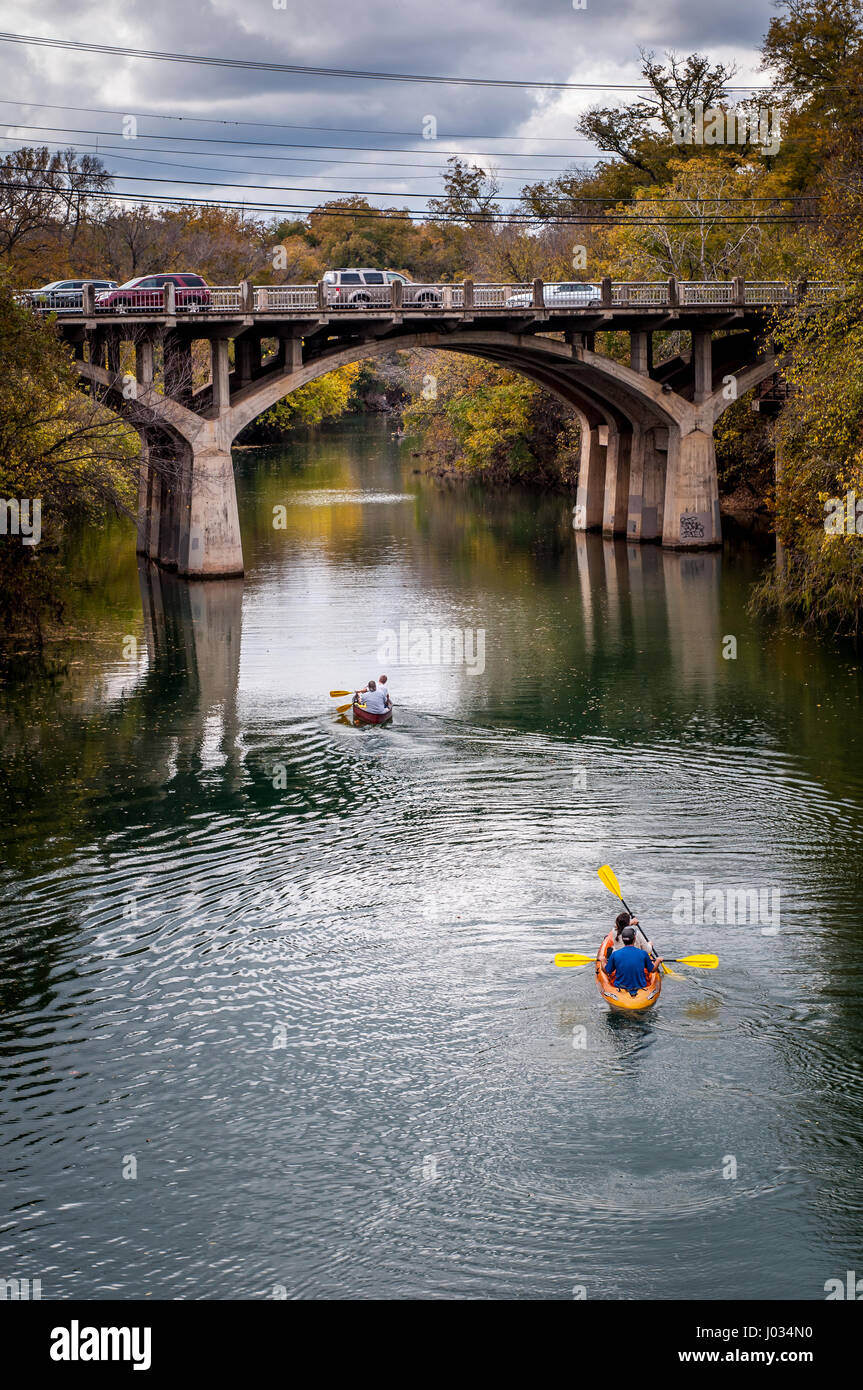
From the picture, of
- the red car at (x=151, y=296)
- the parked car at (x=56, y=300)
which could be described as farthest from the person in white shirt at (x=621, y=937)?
the red car at (x=151, y=296)

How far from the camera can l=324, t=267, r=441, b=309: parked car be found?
47.3 meters

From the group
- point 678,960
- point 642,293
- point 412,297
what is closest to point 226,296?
point 412,297

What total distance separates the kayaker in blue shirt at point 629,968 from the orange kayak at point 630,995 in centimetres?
5

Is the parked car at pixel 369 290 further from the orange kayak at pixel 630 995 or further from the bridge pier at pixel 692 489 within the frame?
the orange kayak at pixel 630 995

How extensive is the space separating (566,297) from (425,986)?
38.2 metres

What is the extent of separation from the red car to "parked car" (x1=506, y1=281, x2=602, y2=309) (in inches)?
425

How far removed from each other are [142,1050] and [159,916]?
144 inches

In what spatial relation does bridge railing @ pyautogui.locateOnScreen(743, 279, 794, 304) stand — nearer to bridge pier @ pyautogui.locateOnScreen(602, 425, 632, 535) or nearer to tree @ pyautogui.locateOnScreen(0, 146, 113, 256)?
bridge pier @ pyautogui.locateOnScreen(602, 425, 632, 535)

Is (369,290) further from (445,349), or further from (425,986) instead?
(425,986)

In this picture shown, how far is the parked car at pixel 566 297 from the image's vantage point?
1956 inches

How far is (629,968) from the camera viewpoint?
15.6 meters

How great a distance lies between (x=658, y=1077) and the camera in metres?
14.4

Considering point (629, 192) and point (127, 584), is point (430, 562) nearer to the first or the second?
point (127, 584)
